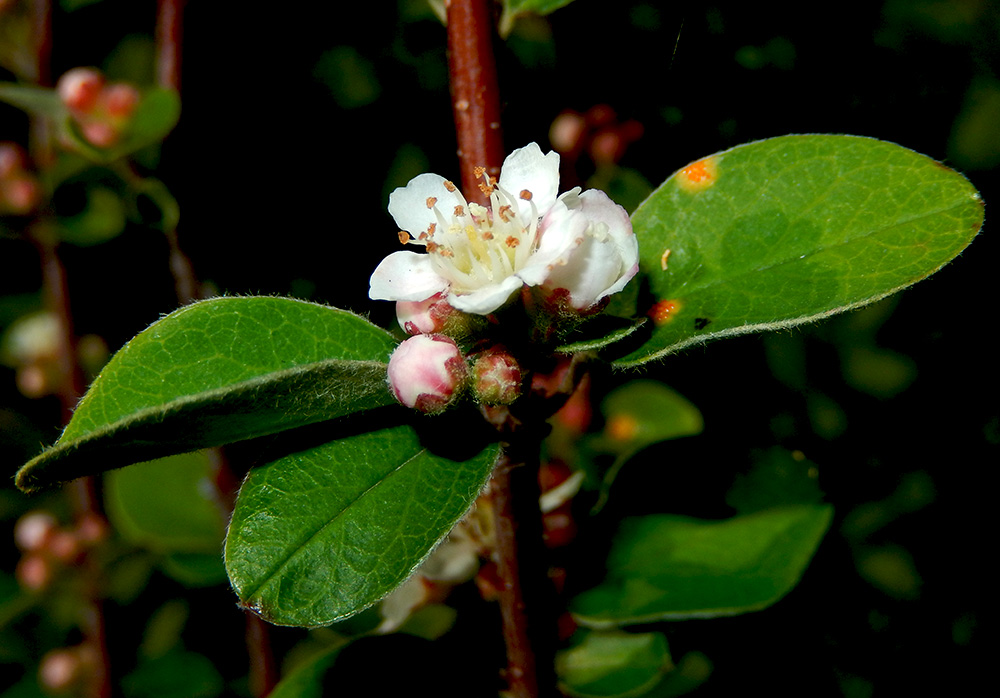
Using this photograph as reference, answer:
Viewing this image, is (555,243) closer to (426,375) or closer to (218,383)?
(426,375)

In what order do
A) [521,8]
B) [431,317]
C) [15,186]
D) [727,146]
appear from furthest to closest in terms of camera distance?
1. [15,186]
2. [727,146]
3. [521,8]
4. [431,317]

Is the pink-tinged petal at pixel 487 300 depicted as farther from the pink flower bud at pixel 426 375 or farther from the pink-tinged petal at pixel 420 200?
the pink-tinged petal at pixel 420 200

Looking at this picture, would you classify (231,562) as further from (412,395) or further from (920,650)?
(920,650)

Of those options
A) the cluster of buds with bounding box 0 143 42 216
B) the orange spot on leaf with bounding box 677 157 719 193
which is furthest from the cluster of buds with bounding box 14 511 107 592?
the orange spot on leaf with bounding box 677 157 719 193

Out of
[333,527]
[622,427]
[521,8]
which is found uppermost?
[521,8]

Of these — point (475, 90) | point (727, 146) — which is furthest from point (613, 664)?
point (727, 146)


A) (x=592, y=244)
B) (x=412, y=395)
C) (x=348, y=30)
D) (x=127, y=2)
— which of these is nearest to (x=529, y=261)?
(x=592, y=244)

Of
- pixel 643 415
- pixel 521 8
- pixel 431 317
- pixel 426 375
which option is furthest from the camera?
pixel 643 415
